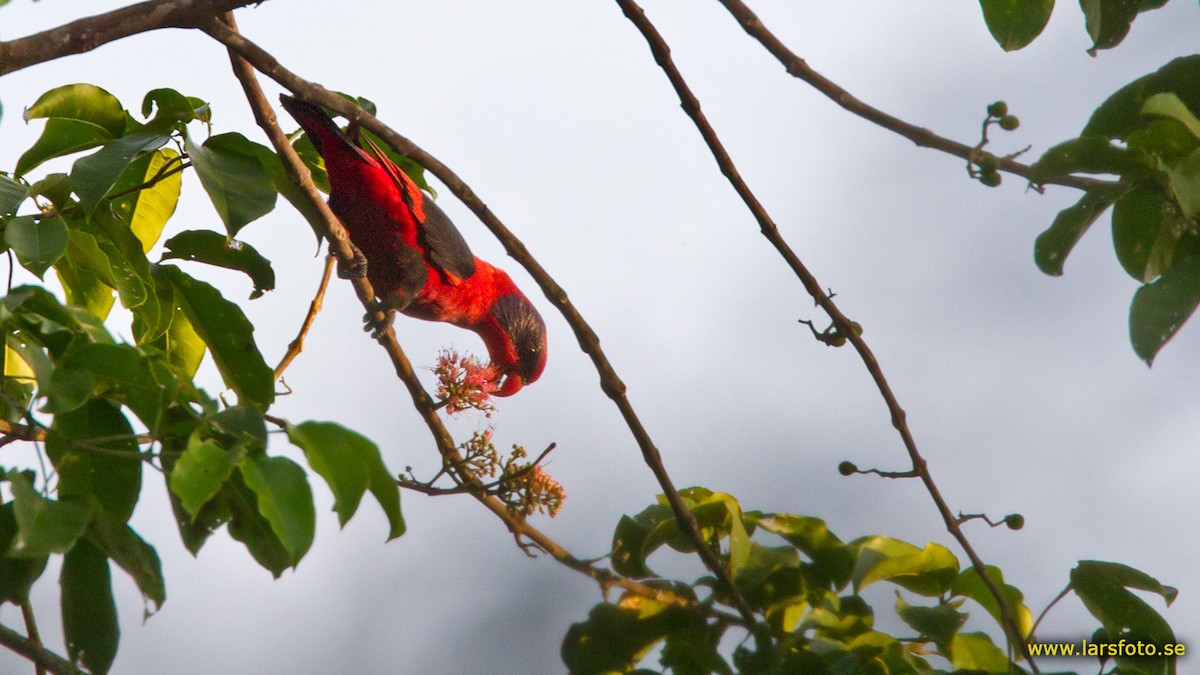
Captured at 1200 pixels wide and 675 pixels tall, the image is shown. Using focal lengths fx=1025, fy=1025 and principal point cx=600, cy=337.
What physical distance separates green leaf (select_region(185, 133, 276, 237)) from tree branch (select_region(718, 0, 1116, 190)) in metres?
0.86

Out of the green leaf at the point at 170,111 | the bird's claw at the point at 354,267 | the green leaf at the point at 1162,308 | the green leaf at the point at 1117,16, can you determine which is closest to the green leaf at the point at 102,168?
the green leaf at the point at 170,111

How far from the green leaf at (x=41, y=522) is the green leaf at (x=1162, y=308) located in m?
1.16

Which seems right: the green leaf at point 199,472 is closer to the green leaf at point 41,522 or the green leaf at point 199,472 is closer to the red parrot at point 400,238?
the green leaf at point 41,522

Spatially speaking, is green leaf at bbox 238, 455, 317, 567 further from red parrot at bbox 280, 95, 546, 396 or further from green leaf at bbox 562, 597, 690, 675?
red parrot at bbox 280, 95, 546, 396

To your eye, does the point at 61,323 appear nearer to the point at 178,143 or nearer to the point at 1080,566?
the point at 178,143

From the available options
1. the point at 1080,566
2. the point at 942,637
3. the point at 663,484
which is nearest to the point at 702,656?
the point at 663,484

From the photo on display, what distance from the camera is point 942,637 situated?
1.61 m

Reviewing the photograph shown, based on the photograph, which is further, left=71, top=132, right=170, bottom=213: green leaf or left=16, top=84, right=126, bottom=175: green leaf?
left=16, top=84, right=126, bottom=175: green leaf

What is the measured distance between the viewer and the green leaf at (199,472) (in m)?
1.02

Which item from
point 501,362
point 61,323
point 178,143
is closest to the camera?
point 61,323

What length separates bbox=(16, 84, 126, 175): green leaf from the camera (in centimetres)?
169

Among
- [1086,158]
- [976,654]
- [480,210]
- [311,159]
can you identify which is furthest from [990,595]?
[311,159]

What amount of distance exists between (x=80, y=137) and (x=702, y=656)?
1.33 meters

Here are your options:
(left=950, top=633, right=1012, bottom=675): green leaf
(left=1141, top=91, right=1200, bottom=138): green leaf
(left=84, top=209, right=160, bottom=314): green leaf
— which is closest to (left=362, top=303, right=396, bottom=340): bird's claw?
(left=84, top=209, right=160, bottom=314): green leaf
